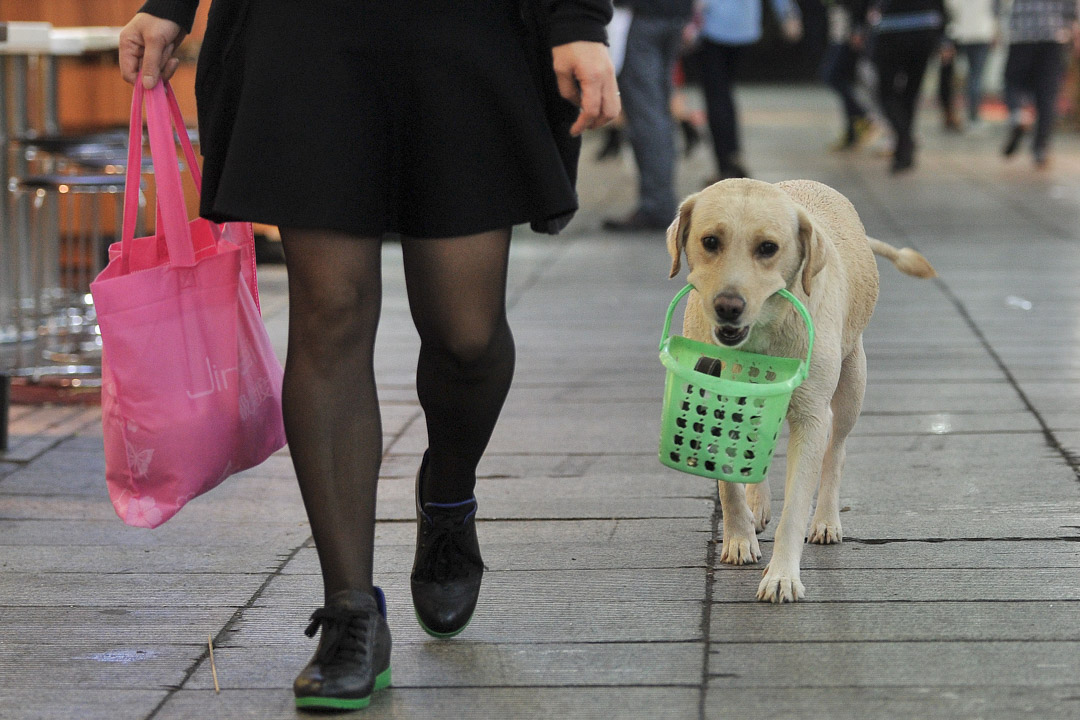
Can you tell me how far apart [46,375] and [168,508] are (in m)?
2.90

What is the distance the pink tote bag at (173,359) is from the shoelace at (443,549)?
0.38 m

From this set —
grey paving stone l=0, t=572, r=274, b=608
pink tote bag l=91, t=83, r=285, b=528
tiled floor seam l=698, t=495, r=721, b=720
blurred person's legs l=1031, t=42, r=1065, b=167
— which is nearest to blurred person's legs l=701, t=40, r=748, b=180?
blurred person's legs l=1031, t=42, r=1065, b=167

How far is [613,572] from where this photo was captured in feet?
10.2

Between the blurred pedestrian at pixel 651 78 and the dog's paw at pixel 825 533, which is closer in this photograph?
the dog's paw at pixel 825 533

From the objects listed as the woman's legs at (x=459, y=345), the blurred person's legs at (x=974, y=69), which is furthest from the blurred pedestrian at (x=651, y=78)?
the blurred person's legs at (x=974, y=69)

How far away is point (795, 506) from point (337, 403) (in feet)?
3.59

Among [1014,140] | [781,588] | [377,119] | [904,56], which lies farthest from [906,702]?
[1014,140]

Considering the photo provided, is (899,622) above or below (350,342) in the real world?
below

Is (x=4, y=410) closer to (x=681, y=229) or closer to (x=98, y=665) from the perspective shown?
(x=98, y=665)

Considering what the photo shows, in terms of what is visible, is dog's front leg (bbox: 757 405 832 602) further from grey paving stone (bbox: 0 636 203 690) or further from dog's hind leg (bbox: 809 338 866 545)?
grey paving stone (bbox: 0 636 203 690)

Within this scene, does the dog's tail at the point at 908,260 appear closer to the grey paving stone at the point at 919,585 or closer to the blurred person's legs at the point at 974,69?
the grey paving stone at the point at 919,585

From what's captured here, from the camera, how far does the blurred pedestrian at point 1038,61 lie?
12.9m

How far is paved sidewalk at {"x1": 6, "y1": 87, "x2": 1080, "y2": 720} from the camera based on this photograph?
2475 mm

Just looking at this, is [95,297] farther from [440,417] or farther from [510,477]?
[510,477]
